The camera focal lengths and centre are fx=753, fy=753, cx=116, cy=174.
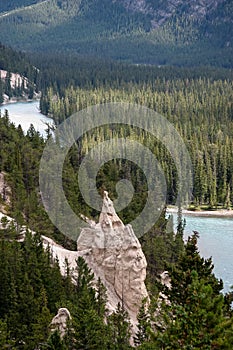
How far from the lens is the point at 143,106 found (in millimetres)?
109000

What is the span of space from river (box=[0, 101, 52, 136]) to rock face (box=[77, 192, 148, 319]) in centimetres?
6321

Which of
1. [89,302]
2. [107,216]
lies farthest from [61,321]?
[107,216]

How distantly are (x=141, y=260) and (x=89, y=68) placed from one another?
121m

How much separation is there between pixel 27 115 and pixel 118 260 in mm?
83949

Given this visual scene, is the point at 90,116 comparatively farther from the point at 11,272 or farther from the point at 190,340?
the point at 190,340

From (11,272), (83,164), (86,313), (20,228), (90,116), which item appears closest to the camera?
(86,313)

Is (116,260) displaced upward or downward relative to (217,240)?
upward

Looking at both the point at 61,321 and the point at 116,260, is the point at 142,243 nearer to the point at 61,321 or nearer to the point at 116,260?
the point at 116,260

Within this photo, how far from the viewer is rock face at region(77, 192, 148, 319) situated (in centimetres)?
3741

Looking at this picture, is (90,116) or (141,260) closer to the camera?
(141,260)

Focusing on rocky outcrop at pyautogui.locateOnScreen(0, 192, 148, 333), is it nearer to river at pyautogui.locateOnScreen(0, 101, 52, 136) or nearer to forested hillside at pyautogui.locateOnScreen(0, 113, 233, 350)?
forested hillside at pyautogui.locateOnScreen(0, 113, 233, 350)

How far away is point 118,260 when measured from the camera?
3778 centimetres

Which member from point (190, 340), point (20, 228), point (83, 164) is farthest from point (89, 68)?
point (190, 340)

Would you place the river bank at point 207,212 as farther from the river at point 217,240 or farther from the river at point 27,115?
the river at point 27,115
